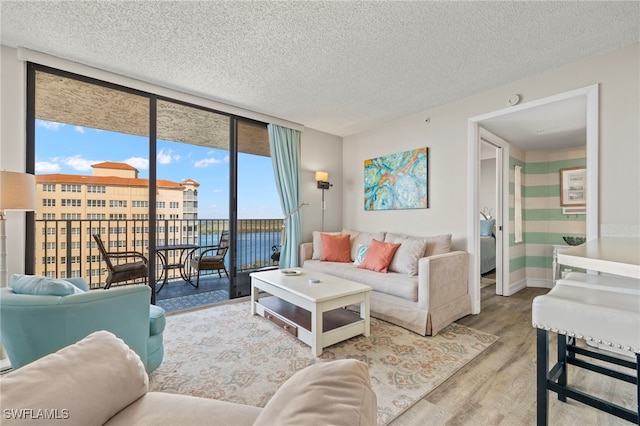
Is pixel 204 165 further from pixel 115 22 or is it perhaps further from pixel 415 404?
pixel 415 404

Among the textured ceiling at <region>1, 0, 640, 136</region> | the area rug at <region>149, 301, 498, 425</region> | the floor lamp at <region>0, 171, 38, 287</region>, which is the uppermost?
the textured ceiling at <region>1, 0, 640, 136</region>

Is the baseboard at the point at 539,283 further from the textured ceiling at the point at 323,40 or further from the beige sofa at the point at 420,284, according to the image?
the textured ceiling at the point at 323,40

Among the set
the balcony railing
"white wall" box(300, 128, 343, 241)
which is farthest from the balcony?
"white wall" box(300, 128, 343, 241)

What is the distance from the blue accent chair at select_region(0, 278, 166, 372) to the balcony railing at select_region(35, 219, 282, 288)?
5.76 ft

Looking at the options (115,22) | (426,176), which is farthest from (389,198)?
(115,22)

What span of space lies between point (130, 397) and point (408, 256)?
112 inches

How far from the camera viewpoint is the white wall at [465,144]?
2.28 metres

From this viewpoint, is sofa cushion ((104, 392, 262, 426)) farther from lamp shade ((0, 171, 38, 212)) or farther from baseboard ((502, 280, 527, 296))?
baseboard ((502, 280, 527, 296))

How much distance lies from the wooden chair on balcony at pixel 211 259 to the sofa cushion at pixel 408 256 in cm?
259

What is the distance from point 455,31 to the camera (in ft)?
6.89

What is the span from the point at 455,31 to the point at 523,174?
3402 millimetres

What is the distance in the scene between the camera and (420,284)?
2627 mm

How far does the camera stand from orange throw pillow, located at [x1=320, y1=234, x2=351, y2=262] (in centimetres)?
396

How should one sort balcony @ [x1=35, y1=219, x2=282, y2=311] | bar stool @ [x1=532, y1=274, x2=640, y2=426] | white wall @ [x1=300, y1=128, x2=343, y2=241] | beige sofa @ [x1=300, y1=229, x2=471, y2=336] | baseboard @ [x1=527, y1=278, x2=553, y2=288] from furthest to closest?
white wall @ [x1=300, y1=128, x2=343, y2=241] → baseboard @ [x1=527, y1=278, x2=553, y2=288] → balcony @ [x1=35, y1=219, x2=282, y2=311] → beige sofa @ [x1=300, y1=229, x2=471, y2=336] → bar stool @ [x1=532, y1=274, x2=640, y2=426]
